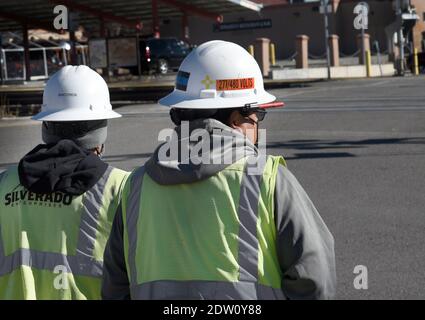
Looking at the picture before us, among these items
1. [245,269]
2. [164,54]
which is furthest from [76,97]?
[164,54]

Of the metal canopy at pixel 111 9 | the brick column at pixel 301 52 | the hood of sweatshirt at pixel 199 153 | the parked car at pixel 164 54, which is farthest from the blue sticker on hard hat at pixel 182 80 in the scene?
the metal canopy at pixel 111 9

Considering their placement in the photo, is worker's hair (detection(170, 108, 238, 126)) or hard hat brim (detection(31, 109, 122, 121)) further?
hard hat brim (detection(31, 109, 122, 121))

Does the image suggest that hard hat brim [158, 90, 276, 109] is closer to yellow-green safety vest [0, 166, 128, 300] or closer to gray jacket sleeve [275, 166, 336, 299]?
gray jacket sleeve [275, 166, 336, 299]

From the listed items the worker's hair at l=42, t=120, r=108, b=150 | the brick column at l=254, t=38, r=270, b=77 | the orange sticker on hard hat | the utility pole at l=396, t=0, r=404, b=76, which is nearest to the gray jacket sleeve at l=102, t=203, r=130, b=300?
the orange sticker on hard hat

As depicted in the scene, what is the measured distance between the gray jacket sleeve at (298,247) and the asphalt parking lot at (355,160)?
3.88 metres

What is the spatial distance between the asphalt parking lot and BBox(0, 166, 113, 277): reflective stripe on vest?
3.49 meters

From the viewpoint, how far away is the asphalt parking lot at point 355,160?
756 centimetres

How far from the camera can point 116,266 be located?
10.1ft

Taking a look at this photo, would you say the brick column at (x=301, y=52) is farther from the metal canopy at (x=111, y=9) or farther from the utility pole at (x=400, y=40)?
the utility pole at (x=400, y=40)

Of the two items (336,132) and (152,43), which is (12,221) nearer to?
(336,132)

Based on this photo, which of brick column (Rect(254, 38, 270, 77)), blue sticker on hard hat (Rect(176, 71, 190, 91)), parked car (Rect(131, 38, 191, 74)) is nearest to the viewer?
blue sticker on hard hat (Rect(176, 71, 190, 91))

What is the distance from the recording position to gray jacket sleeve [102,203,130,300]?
10.0 feet

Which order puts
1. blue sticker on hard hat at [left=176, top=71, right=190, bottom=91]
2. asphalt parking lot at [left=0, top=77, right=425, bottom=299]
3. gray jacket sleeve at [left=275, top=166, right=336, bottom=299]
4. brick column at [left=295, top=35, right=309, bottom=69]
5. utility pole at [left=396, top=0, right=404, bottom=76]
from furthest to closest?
brick column at [left=295, top=35, right=309, bottom=69] < utility pole at [left=396, top=0, right=404, bottom=76] < asphalt parking lot at [left=0, top=77, right=425, bottom=299] < blue sticker on hard hat at [left=176, top=71, right=190, bottom=91] < gray jacket sleeve at [left=275, top=166, right=336, bottom=299]
